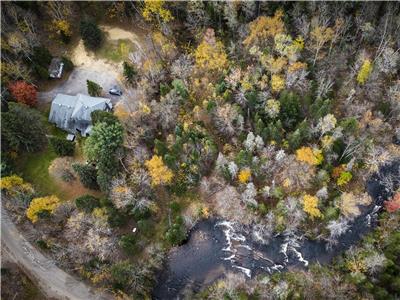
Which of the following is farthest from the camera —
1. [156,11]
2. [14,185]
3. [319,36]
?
[156,11]

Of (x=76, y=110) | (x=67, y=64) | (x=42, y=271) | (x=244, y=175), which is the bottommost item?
(x=42, y=271)

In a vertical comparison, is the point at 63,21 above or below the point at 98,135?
above

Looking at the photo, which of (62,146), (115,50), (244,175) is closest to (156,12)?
(115,50)

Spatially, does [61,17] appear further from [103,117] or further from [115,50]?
[103,117]

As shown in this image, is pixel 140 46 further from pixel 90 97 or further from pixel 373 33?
pixel 373 33

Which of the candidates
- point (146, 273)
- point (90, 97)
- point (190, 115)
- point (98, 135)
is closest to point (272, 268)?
point (146, 273)

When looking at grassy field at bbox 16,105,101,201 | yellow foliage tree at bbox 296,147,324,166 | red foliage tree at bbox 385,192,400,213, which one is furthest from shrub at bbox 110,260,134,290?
red foliage tree at bbox 385,192,400,213
